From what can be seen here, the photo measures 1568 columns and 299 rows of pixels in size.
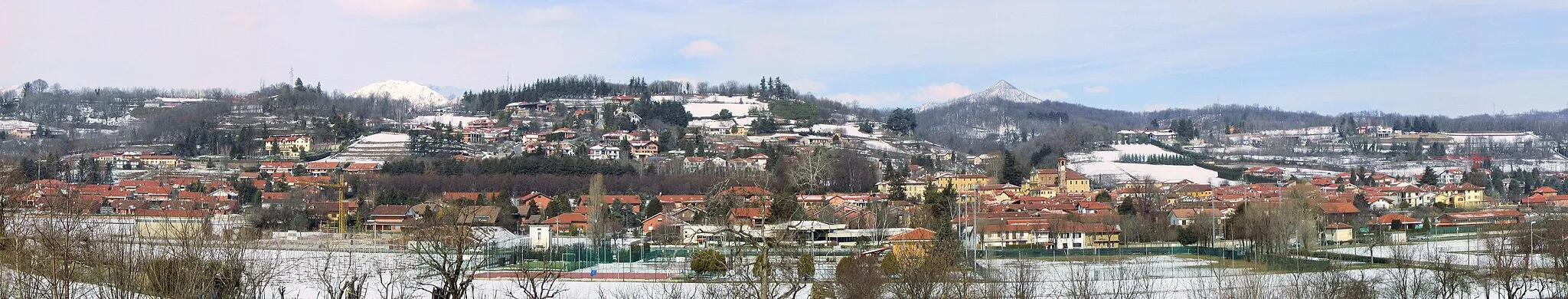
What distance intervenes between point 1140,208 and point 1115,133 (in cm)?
5126

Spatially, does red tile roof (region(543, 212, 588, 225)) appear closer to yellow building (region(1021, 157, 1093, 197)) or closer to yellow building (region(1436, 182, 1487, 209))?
yellow building (region(1021, 157, 1093, 197))

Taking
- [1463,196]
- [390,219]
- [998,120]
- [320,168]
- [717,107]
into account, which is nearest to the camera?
[390,219]

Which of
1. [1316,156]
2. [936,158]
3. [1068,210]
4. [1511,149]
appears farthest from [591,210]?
[1511,149]

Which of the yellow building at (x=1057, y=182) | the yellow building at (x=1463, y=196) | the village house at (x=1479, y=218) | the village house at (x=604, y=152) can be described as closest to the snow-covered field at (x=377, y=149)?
the village house at (x=604, y=152)

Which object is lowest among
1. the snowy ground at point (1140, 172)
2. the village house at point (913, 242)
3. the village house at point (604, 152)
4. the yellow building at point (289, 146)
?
the snowy ground at point (1140, 172)

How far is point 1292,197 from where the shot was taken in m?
29.7

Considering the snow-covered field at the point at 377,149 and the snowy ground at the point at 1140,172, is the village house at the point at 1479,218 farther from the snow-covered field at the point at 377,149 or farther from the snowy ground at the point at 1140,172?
the snow-covered field at the point at 377,149

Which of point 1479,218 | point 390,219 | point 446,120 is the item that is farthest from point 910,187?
point 446,120

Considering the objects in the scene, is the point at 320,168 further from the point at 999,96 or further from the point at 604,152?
the point at 999,96

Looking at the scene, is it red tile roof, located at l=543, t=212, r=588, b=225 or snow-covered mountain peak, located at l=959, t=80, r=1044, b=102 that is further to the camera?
snow-covered mountain peak, located at l=959, t=80, r=1044, b=102

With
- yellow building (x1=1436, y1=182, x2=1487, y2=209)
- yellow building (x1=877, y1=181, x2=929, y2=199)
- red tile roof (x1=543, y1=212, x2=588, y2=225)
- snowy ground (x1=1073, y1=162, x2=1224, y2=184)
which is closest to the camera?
red tile roof (x1=543, y1=212, x2=588, y2=225)

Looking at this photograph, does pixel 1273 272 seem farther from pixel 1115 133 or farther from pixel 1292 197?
pixel 1115 133

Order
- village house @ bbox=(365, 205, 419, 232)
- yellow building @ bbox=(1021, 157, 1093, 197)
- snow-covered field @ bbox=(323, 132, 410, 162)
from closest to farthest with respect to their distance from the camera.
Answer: village house @ bbox=(365, 205, 419, 232) → yellow building @ bbox=(1021, 157, 1093, 197) → snow-covered field @ bbox=(323, 132, 410, 162)

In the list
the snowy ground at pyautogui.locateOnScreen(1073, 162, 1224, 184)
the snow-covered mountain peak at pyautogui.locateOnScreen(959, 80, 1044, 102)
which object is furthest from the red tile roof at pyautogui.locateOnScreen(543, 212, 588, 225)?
the snow-covered mountain peak at pyautogui.locateOnScreen(959, 80, 1044, 102)
